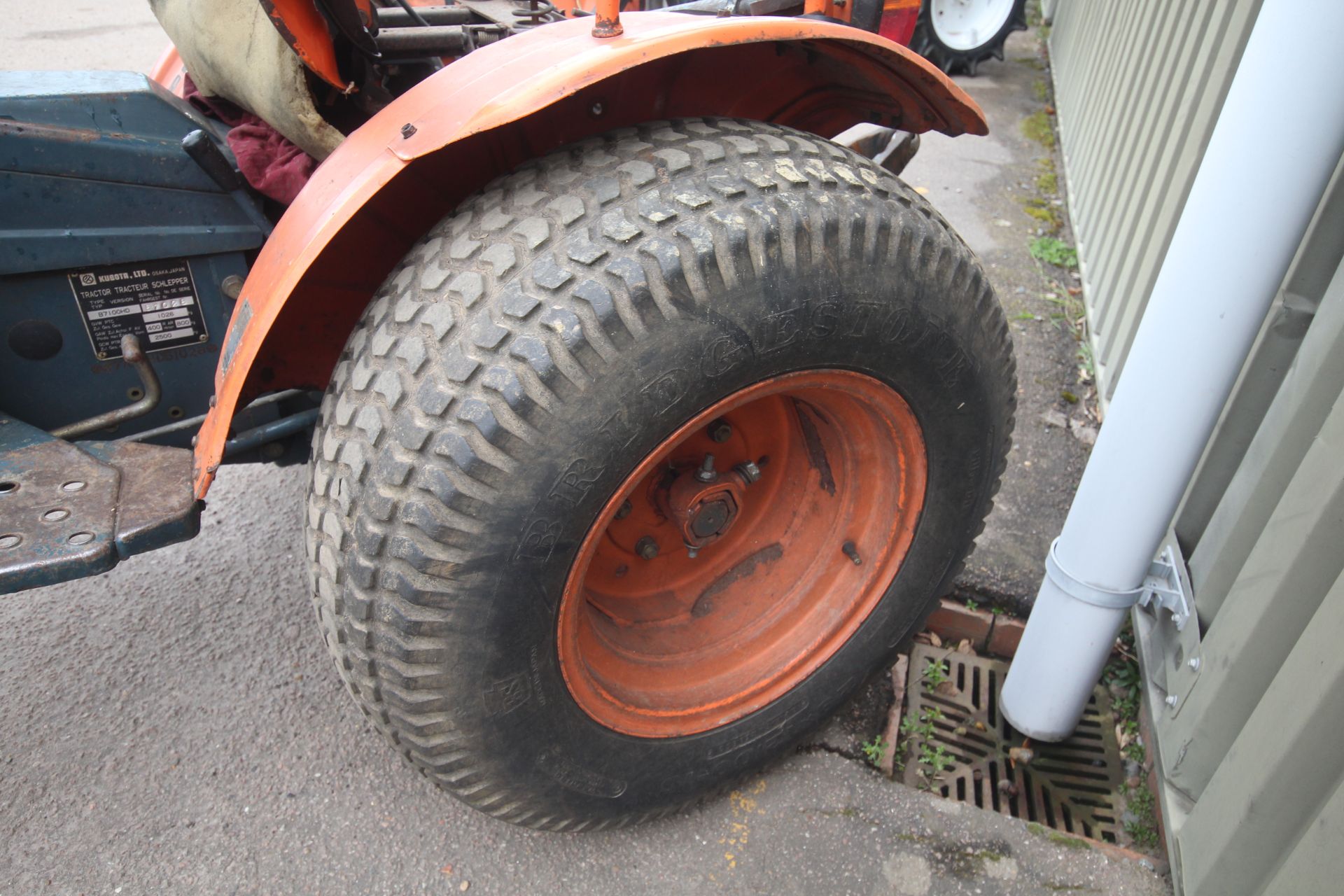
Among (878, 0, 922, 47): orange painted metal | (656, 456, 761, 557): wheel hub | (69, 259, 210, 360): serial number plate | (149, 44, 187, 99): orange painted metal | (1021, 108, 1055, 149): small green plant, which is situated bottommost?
(1021, 108, 1055, 149): small green plant

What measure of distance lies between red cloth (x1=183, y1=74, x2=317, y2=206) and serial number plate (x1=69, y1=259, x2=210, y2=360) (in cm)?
24

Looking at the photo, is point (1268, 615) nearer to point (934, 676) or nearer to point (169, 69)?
point (934, 676)

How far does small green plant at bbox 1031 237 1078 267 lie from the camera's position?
4.37 meters

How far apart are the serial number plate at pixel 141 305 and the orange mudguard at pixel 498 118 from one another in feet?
0.81

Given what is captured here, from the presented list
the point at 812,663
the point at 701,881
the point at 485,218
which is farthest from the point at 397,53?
the point at 701,881

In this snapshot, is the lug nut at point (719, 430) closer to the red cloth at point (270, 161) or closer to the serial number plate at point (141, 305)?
the red cloth at point (270, 161)

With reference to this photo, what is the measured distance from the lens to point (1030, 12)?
30.7 feet

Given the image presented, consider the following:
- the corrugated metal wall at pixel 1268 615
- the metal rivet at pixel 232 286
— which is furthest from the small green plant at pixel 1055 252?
the metal rivet at pixel 232 286

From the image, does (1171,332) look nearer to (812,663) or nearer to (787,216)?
(787,216)

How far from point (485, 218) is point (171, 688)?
161cm

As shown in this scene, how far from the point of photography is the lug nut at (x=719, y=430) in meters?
1.93

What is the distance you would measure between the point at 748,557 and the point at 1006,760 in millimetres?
865

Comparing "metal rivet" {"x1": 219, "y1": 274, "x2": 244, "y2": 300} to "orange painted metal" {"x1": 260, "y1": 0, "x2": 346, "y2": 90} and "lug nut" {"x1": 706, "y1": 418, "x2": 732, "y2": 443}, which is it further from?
"lug nut" {"x1": 706, "y1": 418, "x2": 732, "y2": 443}

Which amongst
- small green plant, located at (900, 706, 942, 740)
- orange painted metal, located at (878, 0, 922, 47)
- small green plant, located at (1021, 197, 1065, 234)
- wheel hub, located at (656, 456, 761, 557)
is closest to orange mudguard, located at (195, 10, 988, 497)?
wheel hub, located at (656, 456, 761, 557)
